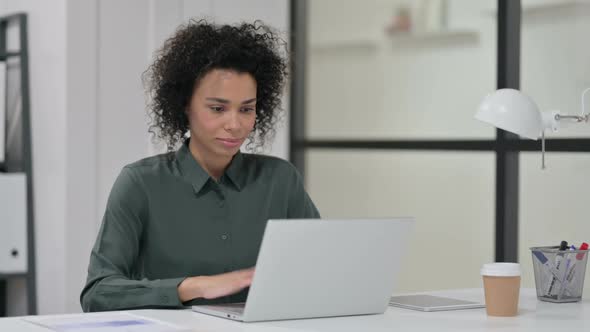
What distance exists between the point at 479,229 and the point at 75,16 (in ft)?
5.60

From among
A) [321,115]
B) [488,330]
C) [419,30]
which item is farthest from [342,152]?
[488,330]

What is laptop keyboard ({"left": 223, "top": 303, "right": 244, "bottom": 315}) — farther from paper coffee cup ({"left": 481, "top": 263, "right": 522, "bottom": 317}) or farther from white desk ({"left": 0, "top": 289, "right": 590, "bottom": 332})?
paper coffee cup ({"left": 481, "top": 263, "right": 522, "bottom": 317})

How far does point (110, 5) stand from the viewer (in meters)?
3.61

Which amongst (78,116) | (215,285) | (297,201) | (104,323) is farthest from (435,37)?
(104,323)

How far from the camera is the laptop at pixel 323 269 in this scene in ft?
6.12

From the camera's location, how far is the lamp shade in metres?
2.32

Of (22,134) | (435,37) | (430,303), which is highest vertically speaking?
(435,37)

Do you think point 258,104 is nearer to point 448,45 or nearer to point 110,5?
point 110,5

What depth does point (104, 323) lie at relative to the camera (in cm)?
189

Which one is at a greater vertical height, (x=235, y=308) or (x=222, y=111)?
(x=222, y=111)

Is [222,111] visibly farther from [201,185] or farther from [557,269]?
[557,269]

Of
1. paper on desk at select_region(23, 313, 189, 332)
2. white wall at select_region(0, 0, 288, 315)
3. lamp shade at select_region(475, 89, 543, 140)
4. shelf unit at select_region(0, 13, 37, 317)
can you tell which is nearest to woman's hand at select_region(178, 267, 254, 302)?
paper on desk at select_region(23, 313, 189, 332)

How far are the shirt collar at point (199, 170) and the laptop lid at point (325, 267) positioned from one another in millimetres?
571

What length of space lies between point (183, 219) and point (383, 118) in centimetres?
197
